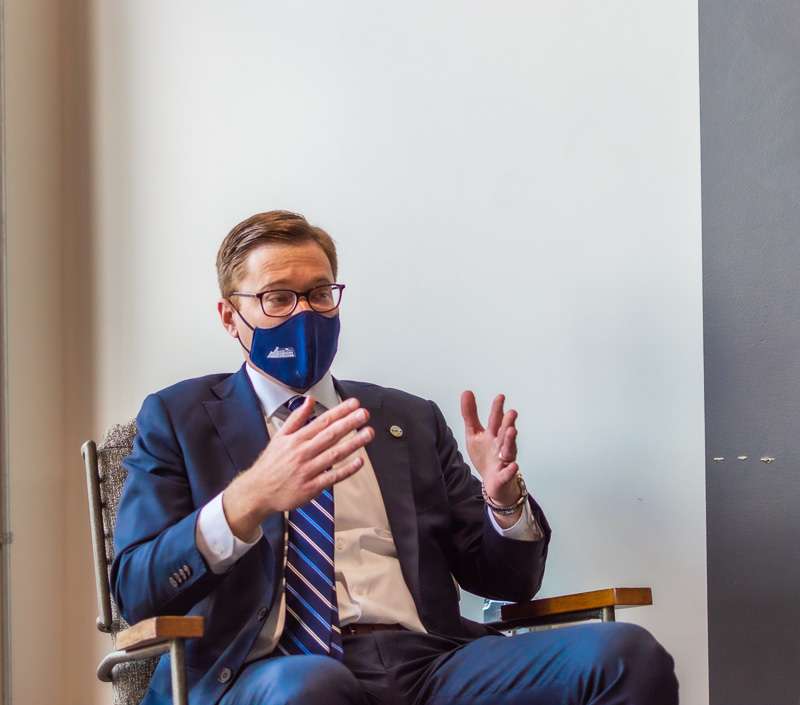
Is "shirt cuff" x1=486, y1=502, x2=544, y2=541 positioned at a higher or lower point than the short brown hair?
lower

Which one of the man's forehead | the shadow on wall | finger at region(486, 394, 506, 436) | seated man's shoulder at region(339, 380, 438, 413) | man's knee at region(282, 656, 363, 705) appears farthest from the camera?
the shadow on wall

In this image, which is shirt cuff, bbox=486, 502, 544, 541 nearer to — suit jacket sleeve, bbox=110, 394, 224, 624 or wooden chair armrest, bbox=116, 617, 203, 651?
suit jacket sleeve, bbox=110, 394, 224, 624

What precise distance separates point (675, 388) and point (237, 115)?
1344 mm

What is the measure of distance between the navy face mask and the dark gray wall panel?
85 cm

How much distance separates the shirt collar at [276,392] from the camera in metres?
2.33

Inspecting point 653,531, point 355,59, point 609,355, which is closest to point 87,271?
point 355,59

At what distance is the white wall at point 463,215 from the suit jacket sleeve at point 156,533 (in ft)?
2.40

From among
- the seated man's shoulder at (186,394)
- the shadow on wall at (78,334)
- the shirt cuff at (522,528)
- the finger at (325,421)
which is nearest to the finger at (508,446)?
the shirt cuff at (522,528)

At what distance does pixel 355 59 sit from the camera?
2893 millimetres

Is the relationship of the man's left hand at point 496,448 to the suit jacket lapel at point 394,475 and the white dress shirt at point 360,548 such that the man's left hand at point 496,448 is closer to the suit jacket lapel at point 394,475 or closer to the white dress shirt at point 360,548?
the white dress shirt at point 360,548

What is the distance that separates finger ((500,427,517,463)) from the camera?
2.15 m

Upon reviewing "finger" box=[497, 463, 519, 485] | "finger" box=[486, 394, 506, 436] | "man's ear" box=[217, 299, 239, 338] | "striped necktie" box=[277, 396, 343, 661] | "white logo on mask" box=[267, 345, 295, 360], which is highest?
"man's ear" box=[217, 299, 239, 338]

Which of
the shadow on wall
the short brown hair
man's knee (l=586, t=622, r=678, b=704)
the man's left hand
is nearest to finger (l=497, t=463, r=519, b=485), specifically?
the man's left hand

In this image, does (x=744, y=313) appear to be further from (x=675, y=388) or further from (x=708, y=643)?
(x=708, y=643)
